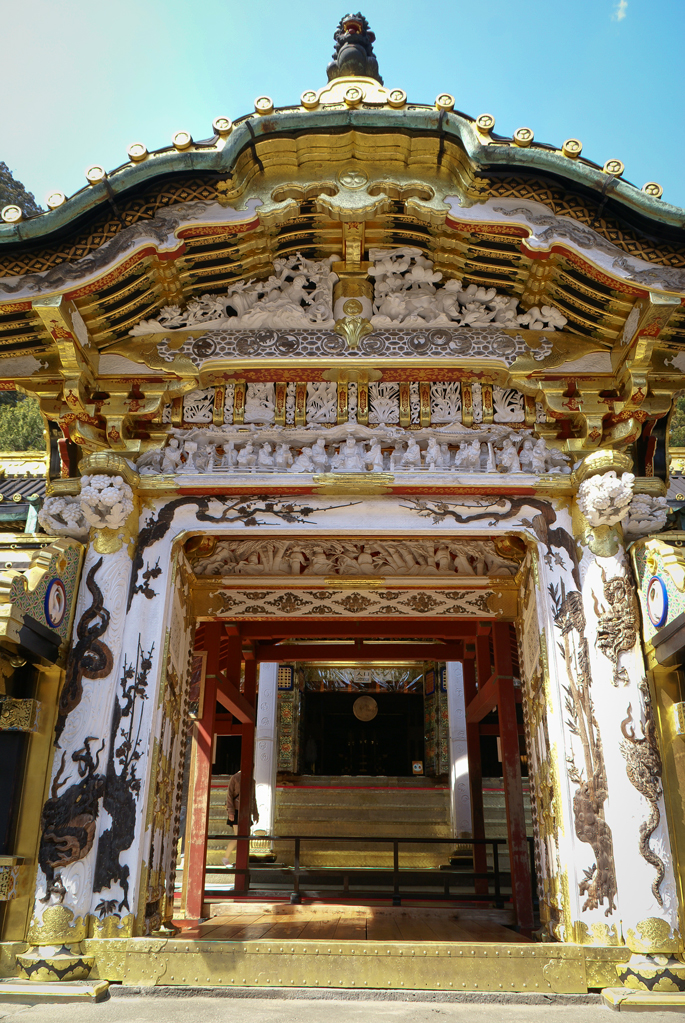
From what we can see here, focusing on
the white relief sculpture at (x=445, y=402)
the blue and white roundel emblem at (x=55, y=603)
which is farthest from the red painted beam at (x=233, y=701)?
the white relief sculpture at (x=445, y=402)

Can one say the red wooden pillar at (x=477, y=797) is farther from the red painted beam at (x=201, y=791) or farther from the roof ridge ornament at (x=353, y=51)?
the roof ridge ornament at (x=353, y=51)

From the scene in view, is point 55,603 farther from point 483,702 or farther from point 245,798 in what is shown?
point 245,798

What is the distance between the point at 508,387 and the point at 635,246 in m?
1.34

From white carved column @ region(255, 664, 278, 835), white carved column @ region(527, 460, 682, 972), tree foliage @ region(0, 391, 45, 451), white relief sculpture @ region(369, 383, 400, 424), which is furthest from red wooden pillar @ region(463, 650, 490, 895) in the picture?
tree foliage @ region(0, 391, 45, 451)

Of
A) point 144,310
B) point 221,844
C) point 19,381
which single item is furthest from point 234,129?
point 221,844

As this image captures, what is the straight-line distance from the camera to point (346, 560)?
7.26 meters

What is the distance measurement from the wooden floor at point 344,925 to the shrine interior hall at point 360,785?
3 centimetres

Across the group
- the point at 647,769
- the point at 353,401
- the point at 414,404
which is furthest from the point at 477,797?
the point at 353,401

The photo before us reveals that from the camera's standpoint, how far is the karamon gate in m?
4.69

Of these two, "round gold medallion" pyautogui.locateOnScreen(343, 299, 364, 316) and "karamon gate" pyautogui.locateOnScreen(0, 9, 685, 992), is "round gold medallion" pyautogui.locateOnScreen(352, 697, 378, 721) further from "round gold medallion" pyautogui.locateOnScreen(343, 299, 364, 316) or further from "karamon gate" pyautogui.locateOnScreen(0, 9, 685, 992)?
"round gold medallion" pyautogui.locateOnScreen(343, 299, 364, 316)

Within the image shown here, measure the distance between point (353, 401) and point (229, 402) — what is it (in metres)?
0.98

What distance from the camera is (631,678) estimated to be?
5070mm

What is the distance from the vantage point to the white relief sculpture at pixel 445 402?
19.8ft

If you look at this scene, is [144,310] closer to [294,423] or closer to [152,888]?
[294,423]
